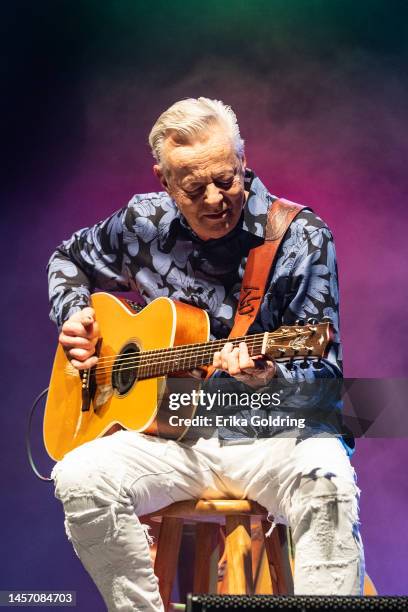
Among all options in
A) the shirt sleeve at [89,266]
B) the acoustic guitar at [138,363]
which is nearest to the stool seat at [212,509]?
the acoustic guitar at [138,363]

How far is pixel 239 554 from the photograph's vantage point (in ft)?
7.94

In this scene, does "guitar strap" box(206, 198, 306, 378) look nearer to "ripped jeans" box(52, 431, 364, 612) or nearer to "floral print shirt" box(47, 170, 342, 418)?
"floral print shirt" box(47, 170, 342, 418)

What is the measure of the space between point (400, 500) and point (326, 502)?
1.27m

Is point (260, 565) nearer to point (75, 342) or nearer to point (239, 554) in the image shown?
point (239, 554)

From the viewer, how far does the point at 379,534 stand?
11.0 ft

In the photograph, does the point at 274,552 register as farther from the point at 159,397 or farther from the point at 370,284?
the point at 370,284

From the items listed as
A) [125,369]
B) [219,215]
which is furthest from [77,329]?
[219,215]

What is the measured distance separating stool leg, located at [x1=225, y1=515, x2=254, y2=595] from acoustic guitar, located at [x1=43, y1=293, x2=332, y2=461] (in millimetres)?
308

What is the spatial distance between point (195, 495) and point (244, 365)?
0.48m

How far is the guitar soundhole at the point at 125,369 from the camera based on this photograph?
8.83 feet

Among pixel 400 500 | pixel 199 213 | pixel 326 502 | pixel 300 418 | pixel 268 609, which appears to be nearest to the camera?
pixel 268 609

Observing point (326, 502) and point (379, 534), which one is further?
point (379, 534)

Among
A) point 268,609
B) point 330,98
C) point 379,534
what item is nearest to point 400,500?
point 379,534

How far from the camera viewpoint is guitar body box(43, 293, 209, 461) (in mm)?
2584
